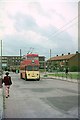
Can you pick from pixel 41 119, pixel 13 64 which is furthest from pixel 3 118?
pixel 13 64

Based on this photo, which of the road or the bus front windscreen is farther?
the bus front windscreen

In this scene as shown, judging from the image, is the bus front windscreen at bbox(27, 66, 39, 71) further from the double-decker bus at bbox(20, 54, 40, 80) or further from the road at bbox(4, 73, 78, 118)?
the road at bbox(4, 73, 78, 118)

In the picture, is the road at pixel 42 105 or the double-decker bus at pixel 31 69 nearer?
the road at pixel 42 105

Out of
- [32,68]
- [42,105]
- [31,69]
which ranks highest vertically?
[32,68]

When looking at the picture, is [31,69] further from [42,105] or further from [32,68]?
[42,105]

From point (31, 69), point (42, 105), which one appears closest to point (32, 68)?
point (31, 69)

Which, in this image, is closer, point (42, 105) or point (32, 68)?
point (42, 105)

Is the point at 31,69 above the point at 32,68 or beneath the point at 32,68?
beneath

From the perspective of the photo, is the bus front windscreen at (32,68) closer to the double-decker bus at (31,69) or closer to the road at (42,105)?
the double-decker bus at (31,69)

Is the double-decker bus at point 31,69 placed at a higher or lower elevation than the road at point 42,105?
higher

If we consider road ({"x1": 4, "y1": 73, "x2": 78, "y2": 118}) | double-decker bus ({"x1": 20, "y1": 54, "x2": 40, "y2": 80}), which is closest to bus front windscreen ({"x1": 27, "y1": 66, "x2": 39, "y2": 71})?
double-decker bus ({"x1": 20, "y1": 54, "x2": 40, "y2": 80})

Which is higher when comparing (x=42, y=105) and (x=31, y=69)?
(x=31, y=69)

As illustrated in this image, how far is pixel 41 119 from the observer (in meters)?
10.5

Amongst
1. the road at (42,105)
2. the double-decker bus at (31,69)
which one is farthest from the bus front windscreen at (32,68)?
the road at (42,105)
